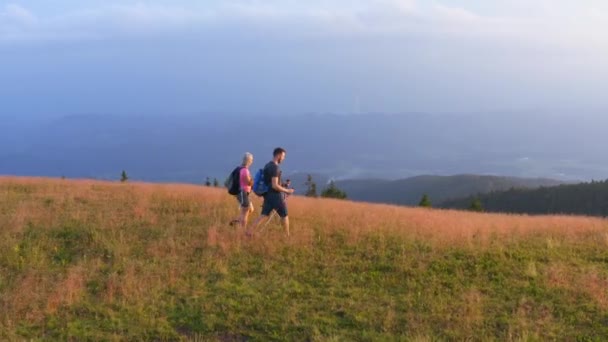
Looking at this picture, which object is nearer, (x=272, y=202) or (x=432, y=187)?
(x=272, y=202)

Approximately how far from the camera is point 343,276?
8.40m

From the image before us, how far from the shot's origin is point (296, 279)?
8273 millimetres

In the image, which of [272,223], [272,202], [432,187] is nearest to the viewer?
[272,202]

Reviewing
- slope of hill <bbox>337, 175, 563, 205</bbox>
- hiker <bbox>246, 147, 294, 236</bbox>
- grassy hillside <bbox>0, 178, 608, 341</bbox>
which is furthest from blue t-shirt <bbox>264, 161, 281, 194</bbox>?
slope of hill <bbox>337, 175, 563, 205</bbox>

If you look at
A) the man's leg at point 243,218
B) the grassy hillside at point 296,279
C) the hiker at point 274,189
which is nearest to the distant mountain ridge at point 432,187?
the grassy hillside at point 296,279

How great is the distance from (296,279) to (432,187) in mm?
171717

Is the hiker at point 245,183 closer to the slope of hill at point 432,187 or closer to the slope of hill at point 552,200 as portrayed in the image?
the slope of hill at point 552,200

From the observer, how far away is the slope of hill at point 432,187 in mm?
162875

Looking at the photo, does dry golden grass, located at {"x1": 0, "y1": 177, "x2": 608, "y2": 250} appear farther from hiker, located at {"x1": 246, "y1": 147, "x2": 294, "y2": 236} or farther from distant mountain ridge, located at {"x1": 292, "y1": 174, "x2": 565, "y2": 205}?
distant mountain ridge, located at {"x1": 292, "y1": 174, "x2": 565, "y2": 205}

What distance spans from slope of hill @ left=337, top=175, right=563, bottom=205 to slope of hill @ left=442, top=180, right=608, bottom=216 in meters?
51.4

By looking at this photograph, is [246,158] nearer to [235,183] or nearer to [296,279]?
[235,183]

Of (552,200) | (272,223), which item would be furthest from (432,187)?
(272,223)

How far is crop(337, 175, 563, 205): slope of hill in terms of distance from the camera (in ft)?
534

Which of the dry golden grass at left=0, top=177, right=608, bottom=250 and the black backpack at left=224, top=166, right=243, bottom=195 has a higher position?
the black backpack at left=224, top=166, right=243, bottom=195
